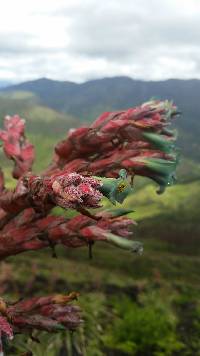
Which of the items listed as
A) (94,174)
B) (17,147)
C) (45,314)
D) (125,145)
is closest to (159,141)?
(125,145)

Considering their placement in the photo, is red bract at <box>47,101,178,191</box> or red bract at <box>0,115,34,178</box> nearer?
red bract at <box>47,101,178,191</box>

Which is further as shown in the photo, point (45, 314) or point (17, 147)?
point (17, 147)

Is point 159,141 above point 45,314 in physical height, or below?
above

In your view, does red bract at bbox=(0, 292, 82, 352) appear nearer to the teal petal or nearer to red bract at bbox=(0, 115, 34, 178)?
red bract at bbox=(0, 115, 34, 178)

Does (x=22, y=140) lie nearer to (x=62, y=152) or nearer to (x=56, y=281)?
(x=62, y=152)

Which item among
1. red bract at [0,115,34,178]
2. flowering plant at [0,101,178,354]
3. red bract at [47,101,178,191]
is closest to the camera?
flowering plant at [0,101,178,354]

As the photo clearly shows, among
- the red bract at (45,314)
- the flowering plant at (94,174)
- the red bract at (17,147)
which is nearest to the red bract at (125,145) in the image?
the flowering plant at (94,174)

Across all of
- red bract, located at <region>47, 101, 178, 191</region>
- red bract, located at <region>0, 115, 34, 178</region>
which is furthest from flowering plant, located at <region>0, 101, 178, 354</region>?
red bract, located at <region>0, 115, 34, 178</region>

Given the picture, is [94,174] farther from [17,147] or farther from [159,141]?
[17,147]

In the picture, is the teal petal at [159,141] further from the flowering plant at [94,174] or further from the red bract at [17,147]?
the red bract at [17,147]

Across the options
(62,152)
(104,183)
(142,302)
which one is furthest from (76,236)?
(142,302)
